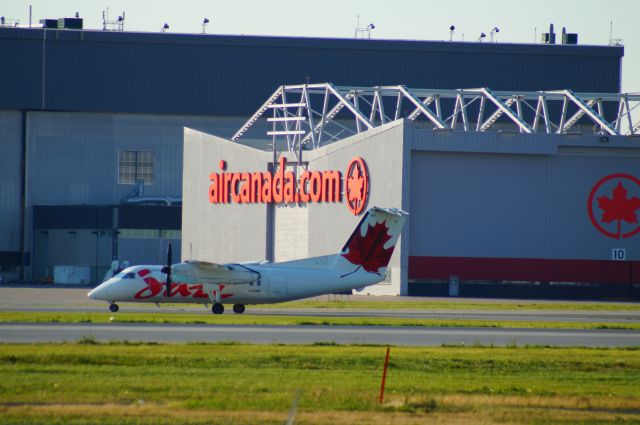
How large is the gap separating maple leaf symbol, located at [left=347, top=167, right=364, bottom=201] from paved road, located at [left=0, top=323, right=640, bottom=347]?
3551 cm

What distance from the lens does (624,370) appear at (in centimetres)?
3178

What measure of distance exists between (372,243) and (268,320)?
8.44m

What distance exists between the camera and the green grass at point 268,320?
46.1 metres

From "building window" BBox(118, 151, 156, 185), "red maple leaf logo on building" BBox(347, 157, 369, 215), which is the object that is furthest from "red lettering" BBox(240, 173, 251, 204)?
"building window" BBox(118, 151, 156, 185)

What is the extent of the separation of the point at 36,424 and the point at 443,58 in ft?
313

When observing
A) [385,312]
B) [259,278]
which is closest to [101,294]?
[259,278]

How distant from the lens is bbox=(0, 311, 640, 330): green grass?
151 feet

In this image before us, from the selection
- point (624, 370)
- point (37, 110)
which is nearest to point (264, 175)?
point (37, 110)

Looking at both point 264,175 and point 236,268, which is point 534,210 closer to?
point 264,175

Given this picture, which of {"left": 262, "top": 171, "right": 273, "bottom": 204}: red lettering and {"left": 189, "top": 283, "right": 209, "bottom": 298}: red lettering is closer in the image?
{"left": 189, "top": 283, "right": 209, "bottom": 298}: red lettering

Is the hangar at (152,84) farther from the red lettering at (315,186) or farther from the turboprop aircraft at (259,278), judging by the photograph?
the turboprop aircraft at (259,278)

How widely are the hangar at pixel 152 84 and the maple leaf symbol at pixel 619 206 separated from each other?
1381 inches

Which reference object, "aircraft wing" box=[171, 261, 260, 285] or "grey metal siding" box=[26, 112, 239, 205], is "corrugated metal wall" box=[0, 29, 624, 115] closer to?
"grey metal siding" box=[26, 112, 239, 205]

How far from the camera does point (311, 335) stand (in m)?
40.3
